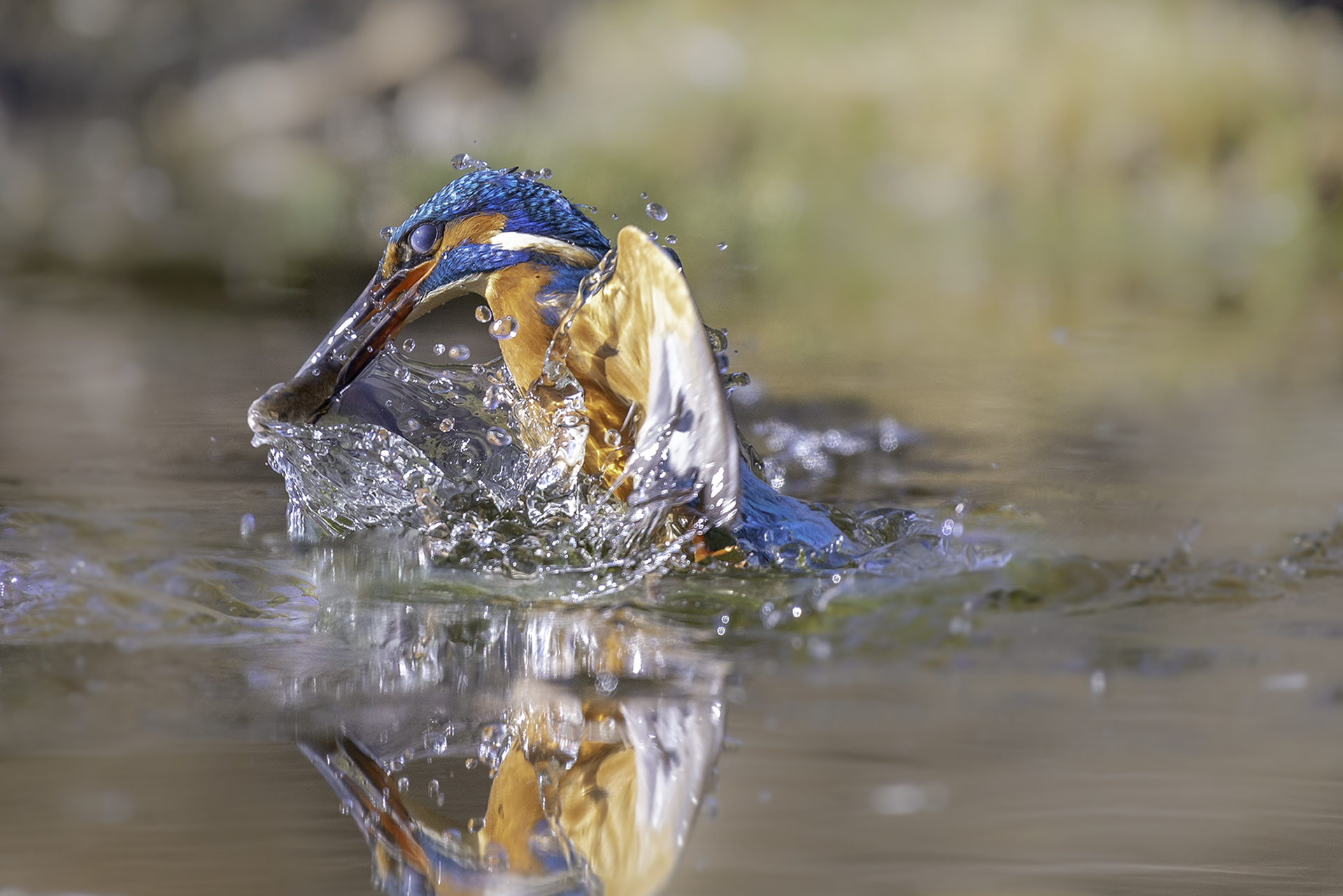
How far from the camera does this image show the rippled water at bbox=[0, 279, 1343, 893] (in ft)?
4.85

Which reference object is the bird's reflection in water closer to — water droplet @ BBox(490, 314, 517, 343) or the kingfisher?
the kingfisher

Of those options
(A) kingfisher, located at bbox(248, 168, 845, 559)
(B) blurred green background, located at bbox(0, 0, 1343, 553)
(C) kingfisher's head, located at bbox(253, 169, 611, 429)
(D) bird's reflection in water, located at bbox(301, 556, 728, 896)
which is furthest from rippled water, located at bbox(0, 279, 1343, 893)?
(B) blurred green background, located at bbox(0, 0, 1343, 553)

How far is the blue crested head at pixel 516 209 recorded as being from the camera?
270 centimetres

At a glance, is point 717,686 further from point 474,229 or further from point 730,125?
point 730,125

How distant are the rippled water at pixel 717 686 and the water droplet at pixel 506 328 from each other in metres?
0.41

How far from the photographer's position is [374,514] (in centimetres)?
276

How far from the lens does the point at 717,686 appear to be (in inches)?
77.7

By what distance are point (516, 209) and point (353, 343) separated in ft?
1.33

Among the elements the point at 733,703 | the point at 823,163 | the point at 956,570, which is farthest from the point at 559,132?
the point at 733,703

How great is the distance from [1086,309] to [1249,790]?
461cm

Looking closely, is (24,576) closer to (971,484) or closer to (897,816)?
(897,816)

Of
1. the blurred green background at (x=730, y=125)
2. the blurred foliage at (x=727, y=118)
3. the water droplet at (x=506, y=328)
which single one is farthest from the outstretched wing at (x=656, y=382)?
the blurred foliage at (x=727, y=118)

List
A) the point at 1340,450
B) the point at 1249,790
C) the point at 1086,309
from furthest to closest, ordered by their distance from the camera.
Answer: the point at 1086,309, the point at 1340,450, the point at 1249,790

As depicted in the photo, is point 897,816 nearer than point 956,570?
Yes
